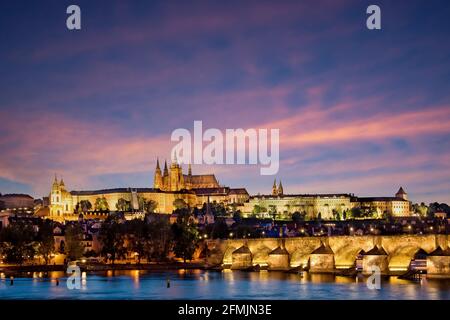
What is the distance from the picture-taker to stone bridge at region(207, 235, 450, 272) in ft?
175

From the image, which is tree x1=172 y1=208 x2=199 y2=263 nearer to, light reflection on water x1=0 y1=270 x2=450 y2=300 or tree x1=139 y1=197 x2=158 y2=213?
→ light reflection on water x1=0 y1=270 x2=450 y2=300

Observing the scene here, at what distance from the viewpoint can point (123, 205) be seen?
6762 inches

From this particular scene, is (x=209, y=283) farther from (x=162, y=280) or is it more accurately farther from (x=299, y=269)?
(x=299, y=269)

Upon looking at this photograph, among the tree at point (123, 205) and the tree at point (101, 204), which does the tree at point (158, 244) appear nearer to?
the tree at point (101, 204)

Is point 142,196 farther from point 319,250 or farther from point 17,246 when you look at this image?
point 319,250

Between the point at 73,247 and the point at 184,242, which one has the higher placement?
the point at 184,242

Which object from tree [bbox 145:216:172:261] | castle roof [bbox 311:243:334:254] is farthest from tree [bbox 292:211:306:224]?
castle roof [bbox 311:243:334:254]

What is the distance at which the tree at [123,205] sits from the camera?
170863 millimetres

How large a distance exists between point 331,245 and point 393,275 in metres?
6.32

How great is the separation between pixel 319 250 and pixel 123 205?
378 ft

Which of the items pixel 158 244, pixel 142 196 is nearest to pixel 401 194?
pixel 142 196

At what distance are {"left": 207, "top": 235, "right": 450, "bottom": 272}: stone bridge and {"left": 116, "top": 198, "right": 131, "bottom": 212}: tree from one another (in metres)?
96.2

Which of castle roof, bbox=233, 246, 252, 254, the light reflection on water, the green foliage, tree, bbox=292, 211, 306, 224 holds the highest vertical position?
tree, bbox=292, 211, 306, 224
